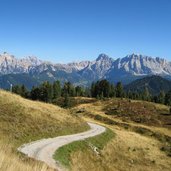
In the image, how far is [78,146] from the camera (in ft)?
146

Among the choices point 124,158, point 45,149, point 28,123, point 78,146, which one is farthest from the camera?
point 124,158

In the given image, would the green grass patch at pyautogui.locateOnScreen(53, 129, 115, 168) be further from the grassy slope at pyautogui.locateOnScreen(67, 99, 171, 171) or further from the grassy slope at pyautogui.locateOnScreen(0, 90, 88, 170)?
the grassy slope at pyautogui.locateOnScreen(0, 90, 88, 170)

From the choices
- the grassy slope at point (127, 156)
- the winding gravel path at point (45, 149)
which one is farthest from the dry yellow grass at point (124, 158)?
the winding gravel path at point (45, 149)

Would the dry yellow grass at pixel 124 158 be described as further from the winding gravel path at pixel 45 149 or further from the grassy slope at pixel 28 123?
the grassy slope at pixel 28 123

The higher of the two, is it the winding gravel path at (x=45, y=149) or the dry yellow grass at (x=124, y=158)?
the winding gravel path at (x=45, y=149)

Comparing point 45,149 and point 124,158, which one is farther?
point 124,158

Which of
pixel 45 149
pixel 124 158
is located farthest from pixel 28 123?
pixel 124 158

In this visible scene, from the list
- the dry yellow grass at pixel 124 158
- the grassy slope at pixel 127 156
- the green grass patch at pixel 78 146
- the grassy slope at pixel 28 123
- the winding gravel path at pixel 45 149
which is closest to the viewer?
the winding gravel path at pixel 45 149

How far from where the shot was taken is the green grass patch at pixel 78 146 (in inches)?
1420

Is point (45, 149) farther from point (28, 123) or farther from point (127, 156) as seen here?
point (127, 156)

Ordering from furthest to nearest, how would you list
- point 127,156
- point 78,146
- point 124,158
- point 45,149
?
point 127,156
point 124,158
point 78,146
point 45,149

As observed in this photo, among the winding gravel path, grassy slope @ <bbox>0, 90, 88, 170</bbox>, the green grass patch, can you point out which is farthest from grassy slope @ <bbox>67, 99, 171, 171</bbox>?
grassy slope @ <bbox>0, 90, 88, 170</bbox>

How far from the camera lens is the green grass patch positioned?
36.1 m

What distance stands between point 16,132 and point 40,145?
13.5 ft
